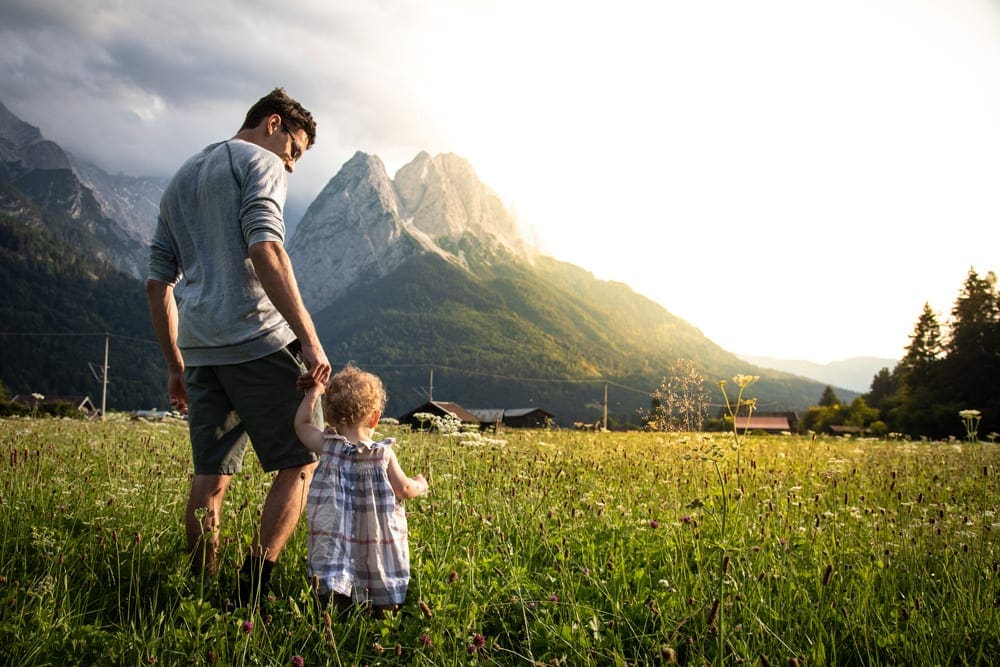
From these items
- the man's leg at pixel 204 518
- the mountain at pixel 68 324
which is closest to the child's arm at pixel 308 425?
the man's leg at pixel 204 518

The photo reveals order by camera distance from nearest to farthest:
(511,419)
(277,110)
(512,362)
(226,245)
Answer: (226,245)
(277,110)
(511,419)
(512,362)

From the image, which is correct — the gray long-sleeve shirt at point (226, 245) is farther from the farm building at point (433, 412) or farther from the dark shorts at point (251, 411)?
the farm building at point (433, 412)

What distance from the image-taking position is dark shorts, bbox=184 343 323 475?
9.95 feet

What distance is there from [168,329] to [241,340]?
3.01 ft

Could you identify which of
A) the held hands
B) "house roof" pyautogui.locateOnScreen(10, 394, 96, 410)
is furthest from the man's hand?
"house roof" pyautogui.locateOnScreen(10, 394, 96, 410)

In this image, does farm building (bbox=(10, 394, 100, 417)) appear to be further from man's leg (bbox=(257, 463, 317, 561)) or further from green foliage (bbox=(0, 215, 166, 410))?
green foliage (bbox=(0, 215, 166, 410))

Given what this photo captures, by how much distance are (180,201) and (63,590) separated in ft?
6.68

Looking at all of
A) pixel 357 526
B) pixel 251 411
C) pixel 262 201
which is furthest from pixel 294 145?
pixel 357 526

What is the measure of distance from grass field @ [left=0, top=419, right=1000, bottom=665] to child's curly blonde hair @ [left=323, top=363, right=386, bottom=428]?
2.73 ft

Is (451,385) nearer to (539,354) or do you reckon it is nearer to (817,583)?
(539,354)

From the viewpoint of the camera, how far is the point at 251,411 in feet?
10.0

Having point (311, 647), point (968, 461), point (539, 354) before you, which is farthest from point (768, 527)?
point (539, 354)

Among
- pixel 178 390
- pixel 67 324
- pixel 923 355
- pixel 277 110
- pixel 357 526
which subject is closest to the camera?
pixel 357 526

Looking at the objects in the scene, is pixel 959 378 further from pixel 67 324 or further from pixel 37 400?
pixel 67 324
